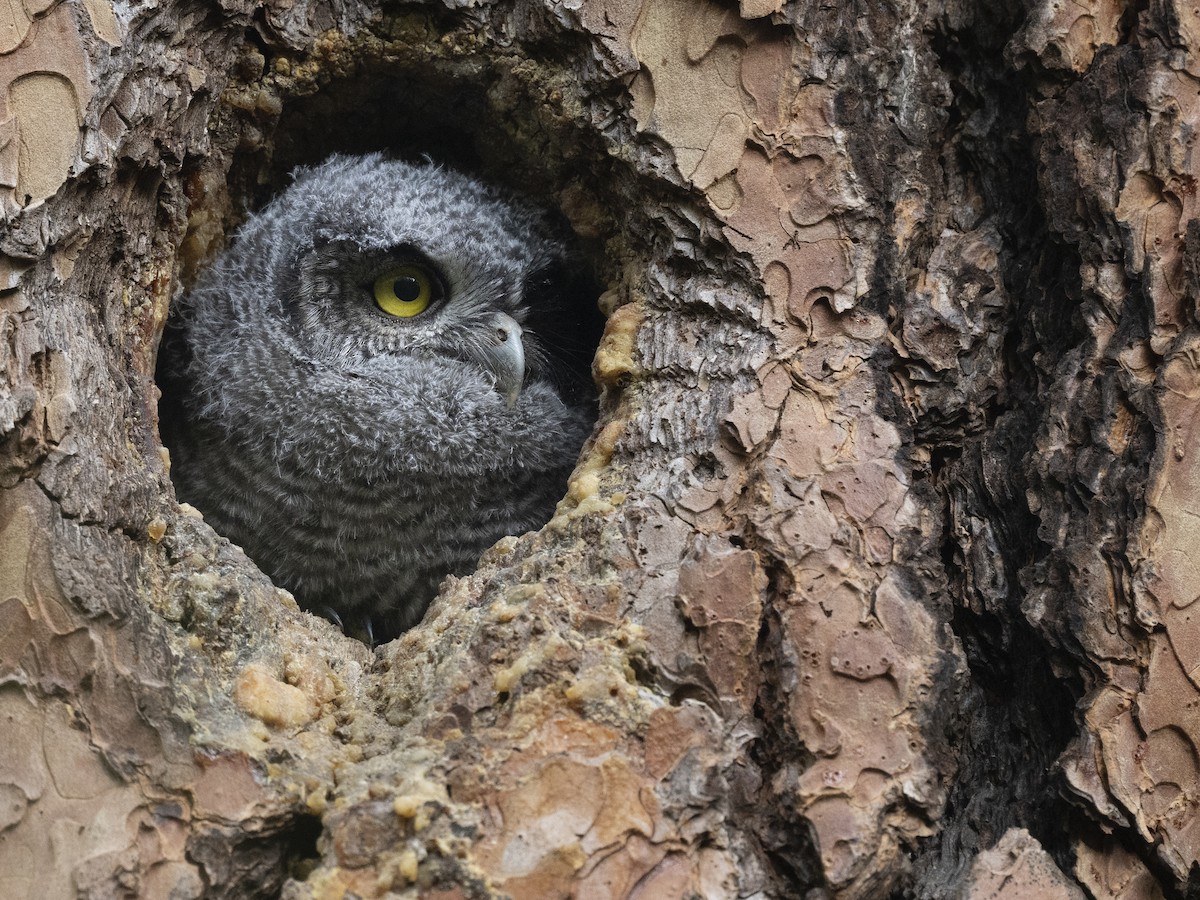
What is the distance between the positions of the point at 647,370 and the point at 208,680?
94cm

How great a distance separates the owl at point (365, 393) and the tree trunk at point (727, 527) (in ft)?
2.05

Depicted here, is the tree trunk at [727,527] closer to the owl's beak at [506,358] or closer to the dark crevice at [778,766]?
the dark crevice at [778,766]

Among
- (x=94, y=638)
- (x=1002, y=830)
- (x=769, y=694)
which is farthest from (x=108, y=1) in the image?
(x=1002, y=830)

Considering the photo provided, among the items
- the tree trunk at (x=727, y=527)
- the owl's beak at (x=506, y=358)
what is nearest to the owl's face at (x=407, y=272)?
the owl's beak at (x=506, y=358)

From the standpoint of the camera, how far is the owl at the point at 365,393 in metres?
2.78

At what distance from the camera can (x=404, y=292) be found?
292 centimetres

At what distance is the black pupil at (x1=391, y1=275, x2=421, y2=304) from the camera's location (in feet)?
9.56

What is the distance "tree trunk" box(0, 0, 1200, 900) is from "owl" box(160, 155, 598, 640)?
2.05 ft

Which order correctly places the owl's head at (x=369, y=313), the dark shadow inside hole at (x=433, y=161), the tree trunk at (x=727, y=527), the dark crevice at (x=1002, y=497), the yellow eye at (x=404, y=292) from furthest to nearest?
1. the yellow eye at (x=404, y=292)
2. the owl's head at (x=369, y=313)
3. the dark shadow inside hole at (x=433, y=161)
4. the dark crevice at (x=1002, y=497)
5. the tree trunk at (x=727, y=527)

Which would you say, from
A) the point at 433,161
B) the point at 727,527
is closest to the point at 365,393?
the point at 433,161

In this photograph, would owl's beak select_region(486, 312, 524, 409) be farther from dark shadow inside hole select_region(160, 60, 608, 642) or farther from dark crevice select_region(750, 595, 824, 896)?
dark crevice select_region(750, 595, 824, 896)

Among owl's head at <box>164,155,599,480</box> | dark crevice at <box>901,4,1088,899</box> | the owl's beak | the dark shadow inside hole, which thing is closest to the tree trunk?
dark crevice at <box>901,4,1088,899</box>

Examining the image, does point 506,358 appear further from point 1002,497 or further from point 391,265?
point 1002,497

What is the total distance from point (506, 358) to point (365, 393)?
38cm
